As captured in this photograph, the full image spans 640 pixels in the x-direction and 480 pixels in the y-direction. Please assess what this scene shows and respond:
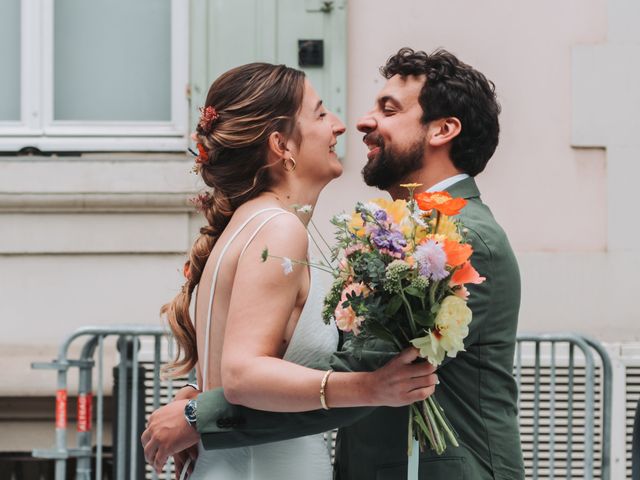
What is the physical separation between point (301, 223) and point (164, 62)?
3.84 m

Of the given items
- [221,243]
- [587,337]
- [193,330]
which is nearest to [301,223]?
[221,243]

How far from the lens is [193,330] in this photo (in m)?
3.59

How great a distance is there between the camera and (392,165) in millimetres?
3637

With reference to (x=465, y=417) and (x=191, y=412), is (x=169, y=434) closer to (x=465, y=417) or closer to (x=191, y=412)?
(x=191, y=412)

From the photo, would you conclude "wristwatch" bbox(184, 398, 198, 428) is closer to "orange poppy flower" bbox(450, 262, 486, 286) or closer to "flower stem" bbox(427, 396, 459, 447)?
"flower stem" bbox(427, 396, 459, 447)

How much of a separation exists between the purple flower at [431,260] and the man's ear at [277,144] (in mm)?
849

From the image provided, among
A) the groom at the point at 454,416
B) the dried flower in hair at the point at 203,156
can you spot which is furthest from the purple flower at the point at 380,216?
the dried flower in hair at the point at 203,156

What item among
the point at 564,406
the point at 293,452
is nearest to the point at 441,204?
the point at 293,452

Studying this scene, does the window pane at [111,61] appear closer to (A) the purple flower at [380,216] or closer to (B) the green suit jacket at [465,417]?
(B) the green suit jacket at [465,417]

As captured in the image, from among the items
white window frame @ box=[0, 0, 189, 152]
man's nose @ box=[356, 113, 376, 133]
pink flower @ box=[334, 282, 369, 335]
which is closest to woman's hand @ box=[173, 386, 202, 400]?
man's nose @ box=[356, 113, 376, 133]

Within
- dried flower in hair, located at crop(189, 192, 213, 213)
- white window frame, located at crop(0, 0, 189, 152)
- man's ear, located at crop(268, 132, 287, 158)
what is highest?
white window frame, located at crop(0, 0, 189, 152)

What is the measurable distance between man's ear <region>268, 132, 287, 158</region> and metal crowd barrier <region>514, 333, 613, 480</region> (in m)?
2.58

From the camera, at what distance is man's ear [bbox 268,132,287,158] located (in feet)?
11.0

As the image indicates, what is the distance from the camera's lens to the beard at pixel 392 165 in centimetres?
361
